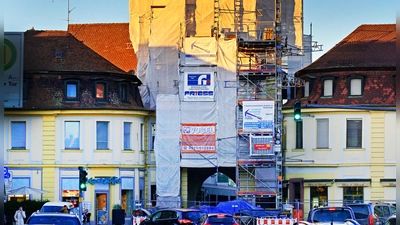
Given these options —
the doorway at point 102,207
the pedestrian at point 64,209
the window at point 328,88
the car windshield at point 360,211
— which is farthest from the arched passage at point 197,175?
the car windshield at point 360,211

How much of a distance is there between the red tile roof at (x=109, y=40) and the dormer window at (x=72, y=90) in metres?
14.1

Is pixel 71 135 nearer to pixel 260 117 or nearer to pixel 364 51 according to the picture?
pixel 260 117

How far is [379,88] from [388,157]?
442 cm

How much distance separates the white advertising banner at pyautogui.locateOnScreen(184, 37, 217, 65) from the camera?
72.3 meters

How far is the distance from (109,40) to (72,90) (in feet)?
58.0

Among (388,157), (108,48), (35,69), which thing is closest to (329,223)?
(388,157)

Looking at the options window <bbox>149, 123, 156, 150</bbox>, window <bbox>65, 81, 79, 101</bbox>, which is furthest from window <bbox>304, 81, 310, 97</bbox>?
window <bbox>65, 81, 79, 101</bbox>

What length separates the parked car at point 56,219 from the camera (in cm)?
3522

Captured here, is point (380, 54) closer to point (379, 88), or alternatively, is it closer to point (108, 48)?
point (379, 88)

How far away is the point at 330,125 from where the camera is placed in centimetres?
7238

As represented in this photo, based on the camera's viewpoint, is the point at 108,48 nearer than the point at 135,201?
No

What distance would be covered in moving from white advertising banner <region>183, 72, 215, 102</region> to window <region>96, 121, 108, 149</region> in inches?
221

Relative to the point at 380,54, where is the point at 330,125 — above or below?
below

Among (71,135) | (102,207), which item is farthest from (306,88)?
(71,135)
